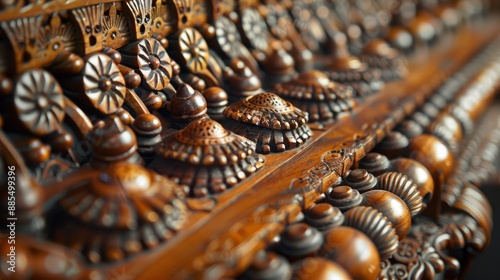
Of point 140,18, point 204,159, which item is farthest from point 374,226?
point 140,18

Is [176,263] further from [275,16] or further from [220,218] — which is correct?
[275,16]

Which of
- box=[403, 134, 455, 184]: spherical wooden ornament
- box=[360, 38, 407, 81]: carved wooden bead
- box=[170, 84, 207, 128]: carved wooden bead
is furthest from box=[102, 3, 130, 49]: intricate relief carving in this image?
box=[360, 38, 407, 81]: carved wooden bead

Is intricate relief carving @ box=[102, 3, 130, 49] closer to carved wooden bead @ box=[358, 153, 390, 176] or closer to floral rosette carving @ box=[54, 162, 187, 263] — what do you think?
floral rosette carving @ box=[54, 162, 187, 263]

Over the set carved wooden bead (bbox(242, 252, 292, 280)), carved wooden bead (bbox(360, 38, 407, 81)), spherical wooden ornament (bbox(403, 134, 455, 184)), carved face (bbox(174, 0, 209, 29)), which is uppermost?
carved face (bbox(174, 0, 209, 29))

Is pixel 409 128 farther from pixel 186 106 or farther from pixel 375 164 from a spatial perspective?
pixel 186 106

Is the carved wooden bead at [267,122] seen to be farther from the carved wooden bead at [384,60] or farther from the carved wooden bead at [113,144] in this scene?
the carved wooden bead at [384,60]

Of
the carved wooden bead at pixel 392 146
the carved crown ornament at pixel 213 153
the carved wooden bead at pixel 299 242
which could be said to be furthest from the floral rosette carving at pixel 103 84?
the carved wooden bead at pixel 392 146
